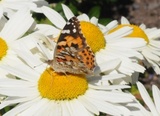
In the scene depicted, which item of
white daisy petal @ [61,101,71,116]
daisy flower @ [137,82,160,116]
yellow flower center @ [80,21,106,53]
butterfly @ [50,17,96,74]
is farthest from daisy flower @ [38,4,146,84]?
white daisy petal @ [61,101,71,116]

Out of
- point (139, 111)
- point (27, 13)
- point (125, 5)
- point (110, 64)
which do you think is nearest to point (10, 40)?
point (27, 13)

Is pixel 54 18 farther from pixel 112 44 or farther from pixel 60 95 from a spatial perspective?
pixel 60 95

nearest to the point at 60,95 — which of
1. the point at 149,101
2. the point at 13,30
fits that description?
the point at 149,101

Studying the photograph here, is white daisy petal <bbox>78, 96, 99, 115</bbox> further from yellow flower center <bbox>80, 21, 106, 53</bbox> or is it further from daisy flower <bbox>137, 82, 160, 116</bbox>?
yellow flower center <bbox>80, 21, 106, 53</bbox>

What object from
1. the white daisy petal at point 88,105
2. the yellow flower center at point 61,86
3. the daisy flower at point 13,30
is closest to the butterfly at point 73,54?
the yellow flower center at point 61,86

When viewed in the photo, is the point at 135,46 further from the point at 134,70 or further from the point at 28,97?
the point at 28,97

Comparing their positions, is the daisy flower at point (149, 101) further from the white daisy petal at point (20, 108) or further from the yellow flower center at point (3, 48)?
the yellow flower center at point (3, 48)

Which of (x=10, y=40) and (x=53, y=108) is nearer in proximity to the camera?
(x=53, y=108)

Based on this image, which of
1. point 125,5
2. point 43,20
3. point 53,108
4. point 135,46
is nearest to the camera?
point 53,108
